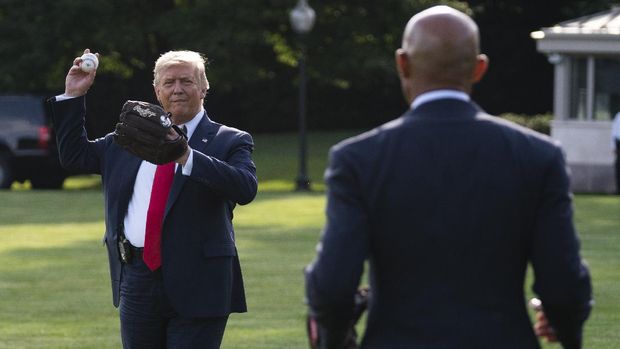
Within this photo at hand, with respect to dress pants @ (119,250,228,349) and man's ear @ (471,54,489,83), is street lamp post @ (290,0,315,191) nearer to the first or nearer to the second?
dress pants @ (119,250,228,349)

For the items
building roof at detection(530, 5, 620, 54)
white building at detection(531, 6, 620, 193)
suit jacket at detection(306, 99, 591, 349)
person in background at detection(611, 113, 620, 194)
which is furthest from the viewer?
building roof at detection(530, 5, 620, 54)

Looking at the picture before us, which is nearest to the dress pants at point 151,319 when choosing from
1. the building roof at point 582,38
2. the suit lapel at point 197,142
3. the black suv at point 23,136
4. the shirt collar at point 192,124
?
the suit lapel at point 197,142

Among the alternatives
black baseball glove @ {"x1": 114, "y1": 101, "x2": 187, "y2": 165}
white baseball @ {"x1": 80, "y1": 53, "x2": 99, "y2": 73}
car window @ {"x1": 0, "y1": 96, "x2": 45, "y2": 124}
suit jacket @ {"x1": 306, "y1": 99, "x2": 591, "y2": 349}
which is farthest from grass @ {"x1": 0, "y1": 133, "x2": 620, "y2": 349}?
suit jacket @ {"x1": 306, "y1": 99, "x2": 591, "y2": 349}

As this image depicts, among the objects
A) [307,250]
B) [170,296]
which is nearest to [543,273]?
[170,296]

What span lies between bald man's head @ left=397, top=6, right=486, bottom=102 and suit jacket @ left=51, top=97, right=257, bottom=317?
202 cm

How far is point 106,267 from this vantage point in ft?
52.5

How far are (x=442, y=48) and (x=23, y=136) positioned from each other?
27120 millimetres

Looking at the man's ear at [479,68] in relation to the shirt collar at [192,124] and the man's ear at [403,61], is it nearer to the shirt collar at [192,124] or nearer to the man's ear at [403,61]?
the man's ear at [403,61]

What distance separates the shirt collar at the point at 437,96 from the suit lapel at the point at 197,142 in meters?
2.26

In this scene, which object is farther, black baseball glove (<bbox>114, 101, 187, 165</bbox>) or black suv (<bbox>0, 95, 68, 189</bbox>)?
black suv (<bbox>0, 95, 68, 189</bbox>)

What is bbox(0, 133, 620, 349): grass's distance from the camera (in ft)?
37.4

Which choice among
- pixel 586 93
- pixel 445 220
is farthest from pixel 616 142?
pixel 445 220

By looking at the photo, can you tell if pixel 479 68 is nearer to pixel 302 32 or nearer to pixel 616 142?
pixel 616 142

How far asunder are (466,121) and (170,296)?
7.85ft
